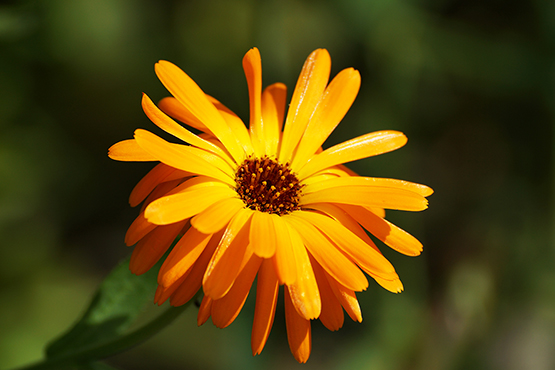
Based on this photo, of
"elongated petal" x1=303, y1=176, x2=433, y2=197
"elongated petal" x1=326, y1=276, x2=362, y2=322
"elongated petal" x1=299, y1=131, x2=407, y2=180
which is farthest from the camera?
"elongated petal" x1=299, y1=131, x2=407, y2=180

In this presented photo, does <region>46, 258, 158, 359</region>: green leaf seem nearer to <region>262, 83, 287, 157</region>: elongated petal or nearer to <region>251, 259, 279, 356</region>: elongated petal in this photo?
<region>251, 259, 279, 356</region>: elongated petal

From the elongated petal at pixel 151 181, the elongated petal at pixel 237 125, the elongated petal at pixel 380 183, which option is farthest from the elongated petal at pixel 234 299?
the elongated petal at pixel 237 125

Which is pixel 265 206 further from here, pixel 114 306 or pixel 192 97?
pixel 114 306

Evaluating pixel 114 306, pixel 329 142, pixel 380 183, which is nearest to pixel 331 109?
pixel 380 183

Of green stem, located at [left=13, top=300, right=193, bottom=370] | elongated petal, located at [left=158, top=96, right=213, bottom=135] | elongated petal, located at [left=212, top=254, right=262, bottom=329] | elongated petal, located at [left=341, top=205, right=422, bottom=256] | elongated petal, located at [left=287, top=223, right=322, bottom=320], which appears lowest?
green stem, located at [left=13, top=300, right=193, bottom=370]

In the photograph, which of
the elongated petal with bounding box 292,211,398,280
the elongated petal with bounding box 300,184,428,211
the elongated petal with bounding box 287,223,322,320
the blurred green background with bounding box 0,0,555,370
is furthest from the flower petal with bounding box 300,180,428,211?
the blurred green background with bounding box 0,0,555,370

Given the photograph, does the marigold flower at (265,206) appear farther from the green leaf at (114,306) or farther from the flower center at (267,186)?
the green leaf at (114,306)

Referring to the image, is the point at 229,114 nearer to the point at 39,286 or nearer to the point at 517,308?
the point at 39,286
